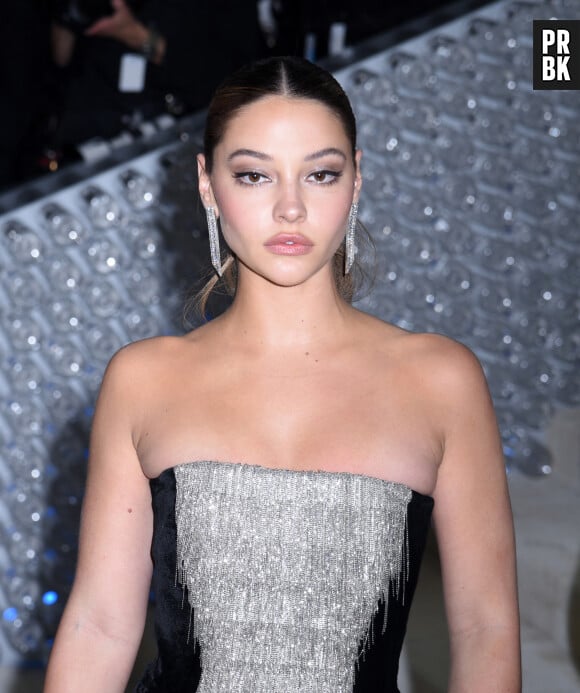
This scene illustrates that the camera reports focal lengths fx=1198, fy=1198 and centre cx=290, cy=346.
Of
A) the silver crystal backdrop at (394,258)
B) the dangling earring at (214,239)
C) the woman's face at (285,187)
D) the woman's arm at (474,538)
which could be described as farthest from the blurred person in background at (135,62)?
the woman's arm at (474,538)

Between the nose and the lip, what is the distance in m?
0.02

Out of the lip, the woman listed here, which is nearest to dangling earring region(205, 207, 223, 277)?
the woman

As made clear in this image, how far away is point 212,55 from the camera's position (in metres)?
3.05

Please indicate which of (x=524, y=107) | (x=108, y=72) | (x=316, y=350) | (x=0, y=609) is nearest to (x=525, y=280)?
(x=524, y=107)

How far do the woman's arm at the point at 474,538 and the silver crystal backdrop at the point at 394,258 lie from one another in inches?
58.6

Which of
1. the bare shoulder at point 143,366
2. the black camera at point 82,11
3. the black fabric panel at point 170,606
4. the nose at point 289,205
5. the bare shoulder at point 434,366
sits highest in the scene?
the nose at point 289,205

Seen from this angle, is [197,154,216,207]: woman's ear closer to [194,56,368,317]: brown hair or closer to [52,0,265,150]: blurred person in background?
[194,56,368,317]: brown hair

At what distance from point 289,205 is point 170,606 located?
1.58 feet

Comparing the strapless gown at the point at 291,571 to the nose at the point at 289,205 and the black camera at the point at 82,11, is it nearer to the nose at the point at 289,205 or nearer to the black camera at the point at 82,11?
the nose at the point at 289,205

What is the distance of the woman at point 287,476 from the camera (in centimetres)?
132

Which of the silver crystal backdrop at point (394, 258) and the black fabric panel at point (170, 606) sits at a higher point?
the black fabric panel at point (170, 606)

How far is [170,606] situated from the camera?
1386 mm

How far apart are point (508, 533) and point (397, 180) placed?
1.88m

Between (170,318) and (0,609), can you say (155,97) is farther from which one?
(0,609)
